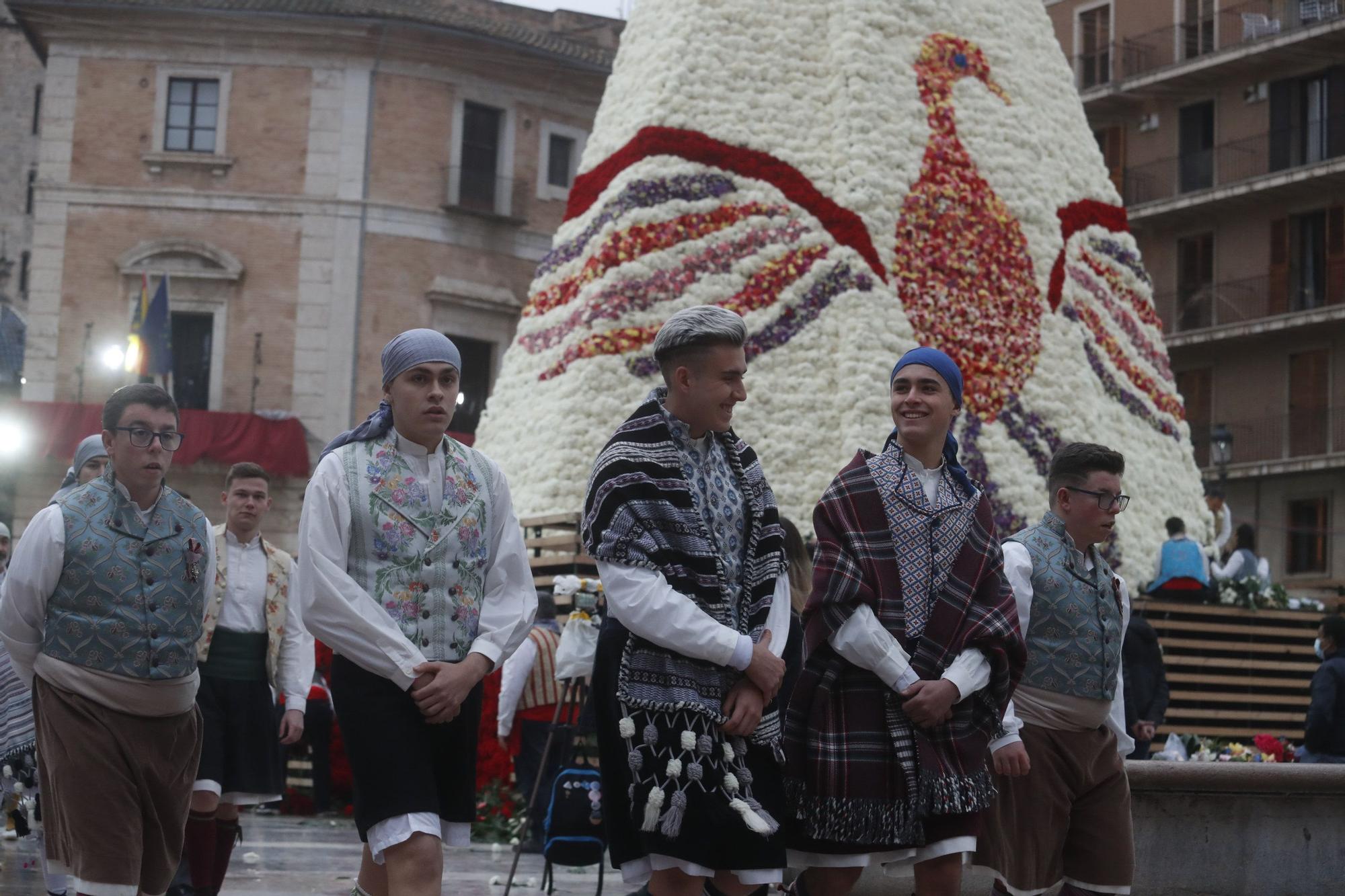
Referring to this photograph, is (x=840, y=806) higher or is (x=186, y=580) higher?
(x=186, y=580)

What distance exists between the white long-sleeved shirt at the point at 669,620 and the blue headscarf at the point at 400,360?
33.6 inches

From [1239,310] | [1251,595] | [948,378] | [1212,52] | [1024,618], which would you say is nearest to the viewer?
[948,378]

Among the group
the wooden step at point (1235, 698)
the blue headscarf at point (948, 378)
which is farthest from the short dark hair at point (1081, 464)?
the wooden step at point (1235, 698)

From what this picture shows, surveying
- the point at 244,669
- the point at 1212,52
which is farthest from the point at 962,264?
the point at 1212,52

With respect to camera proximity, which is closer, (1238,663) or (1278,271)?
(1238,663)

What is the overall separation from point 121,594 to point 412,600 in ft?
3.42

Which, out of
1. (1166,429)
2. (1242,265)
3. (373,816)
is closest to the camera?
(373,816)

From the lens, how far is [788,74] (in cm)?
1590

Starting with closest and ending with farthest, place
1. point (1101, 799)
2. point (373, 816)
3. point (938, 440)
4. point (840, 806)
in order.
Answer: point (373, 816) → point (840, 806) → point (938, 440) → point (1101, 799)

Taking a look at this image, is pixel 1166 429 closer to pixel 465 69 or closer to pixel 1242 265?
pixel 465 69

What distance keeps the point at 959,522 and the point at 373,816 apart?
1.91 metres

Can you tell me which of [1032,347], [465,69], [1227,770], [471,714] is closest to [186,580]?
[471,714]

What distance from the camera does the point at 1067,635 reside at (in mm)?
5906

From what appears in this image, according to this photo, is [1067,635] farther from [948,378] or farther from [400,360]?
[400,360]
